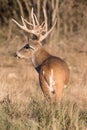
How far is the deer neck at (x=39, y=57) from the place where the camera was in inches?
377

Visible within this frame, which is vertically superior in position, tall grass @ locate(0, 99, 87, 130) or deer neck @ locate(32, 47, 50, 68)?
tall grass @ locate(0, 99, 87, 130)

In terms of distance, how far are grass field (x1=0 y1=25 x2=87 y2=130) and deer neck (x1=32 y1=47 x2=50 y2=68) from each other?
517 mm

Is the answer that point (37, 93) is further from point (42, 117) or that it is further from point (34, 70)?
point (34, 70)

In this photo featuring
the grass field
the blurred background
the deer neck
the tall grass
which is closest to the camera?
the tall grass

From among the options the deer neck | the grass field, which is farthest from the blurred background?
the deer neck

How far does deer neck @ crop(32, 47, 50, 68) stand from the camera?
9578mm

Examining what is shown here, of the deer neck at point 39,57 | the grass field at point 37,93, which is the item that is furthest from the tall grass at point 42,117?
the deer neck at point 39,57

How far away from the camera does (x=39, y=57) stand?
9.62 metres

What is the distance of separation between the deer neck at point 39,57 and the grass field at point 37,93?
52 centimetres

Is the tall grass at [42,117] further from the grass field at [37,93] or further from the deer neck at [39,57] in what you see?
the deer neck at [39,57]

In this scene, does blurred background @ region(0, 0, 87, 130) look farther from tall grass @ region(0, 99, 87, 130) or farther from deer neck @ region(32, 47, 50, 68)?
→ deer neck @ region(32, 47, 50, 68)

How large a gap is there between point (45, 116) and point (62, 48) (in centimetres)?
938

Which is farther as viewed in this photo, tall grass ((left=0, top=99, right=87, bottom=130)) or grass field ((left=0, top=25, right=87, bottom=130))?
grass field ((left=0, top=25, right=87, bottom=130))

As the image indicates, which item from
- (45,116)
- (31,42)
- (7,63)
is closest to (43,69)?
(31,42)
